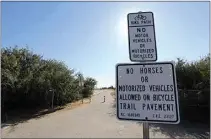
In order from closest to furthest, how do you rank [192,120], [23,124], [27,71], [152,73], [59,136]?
1. [152,73]
2. [59,136]
3. [23,124]
4. [192,120]
5. [27,71]

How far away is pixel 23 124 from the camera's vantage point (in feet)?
50.6

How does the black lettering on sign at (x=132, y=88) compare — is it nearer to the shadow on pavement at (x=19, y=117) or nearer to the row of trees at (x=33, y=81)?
the shadow on pavement at (x=19, y=117)

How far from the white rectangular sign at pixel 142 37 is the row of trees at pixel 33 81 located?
17323mm

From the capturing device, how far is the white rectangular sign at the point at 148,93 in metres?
2.18

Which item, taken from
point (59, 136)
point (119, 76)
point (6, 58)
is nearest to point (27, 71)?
point (6, 58)

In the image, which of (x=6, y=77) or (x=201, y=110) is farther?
(x=201, y=110)

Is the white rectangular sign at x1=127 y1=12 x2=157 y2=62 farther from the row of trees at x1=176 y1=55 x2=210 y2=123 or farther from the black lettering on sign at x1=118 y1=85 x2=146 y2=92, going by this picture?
the row of trees at x1=176 y1=55 x2=210 y2=123

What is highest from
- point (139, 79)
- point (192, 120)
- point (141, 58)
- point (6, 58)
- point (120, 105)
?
point (6, 58)

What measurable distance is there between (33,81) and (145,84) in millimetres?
20372

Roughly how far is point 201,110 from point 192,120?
2418 millimetres

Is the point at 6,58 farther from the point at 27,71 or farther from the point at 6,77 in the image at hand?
the point at 27,71

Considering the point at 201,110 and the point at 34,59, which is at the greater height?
the point at 34,59

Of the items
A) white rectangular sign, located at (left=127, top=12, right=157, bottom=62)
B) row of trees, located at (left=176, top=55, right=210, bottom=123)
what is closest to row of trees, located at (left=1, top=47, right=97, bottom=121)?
→ row of trees, located at (left=176, top=55, right=210, bottom=123)

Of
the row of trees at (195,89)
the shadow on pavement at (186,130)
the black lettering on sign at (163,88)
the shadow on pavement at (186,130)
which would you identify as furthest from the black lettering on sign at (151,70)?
the row of trees at (195,89)
